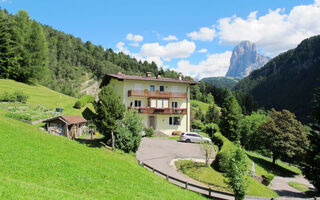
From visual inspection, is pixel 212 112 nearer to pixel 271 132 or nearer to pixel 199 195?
pixel 271 132

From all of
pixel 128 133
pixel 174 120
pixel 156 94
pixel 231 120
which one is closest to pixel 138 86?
pixel 156 94

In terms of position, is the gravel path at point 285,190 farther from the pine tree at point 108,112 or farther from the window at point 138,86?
the window at point 138,86

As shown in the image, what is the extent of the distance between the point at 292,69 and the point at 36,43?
210 meters

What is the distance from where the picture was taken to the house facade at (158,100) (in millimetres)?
37125

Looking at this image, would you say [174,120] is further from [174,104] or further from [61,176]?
[61,176]

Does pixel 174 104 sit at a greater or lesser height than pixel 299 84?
lesser

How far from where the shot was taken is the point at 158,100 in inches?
1503

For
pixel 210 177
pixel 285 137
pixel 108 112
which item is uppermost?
pixel 108 112

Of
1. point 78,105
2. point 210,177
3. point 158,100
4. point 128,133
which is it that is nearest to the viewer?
point 210,177

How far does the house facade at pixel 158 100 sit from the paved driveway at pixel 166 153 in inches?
333

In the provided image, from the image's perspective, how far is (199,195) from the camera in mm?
14789

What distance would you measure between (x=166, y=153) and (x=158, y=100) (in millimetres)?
14782

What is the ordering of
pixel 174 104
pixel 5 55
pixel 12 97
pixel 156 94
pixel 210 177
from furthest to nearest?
pixel 5 55
pixel 174 104
pixel 156 94
pixel 12 97
pixel 210 177

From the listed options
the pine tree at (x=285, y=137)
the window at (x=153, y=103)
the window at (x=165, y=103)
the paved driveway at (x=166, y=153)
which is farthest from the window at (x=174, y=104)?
the pine tree at (x=285, y=137)
